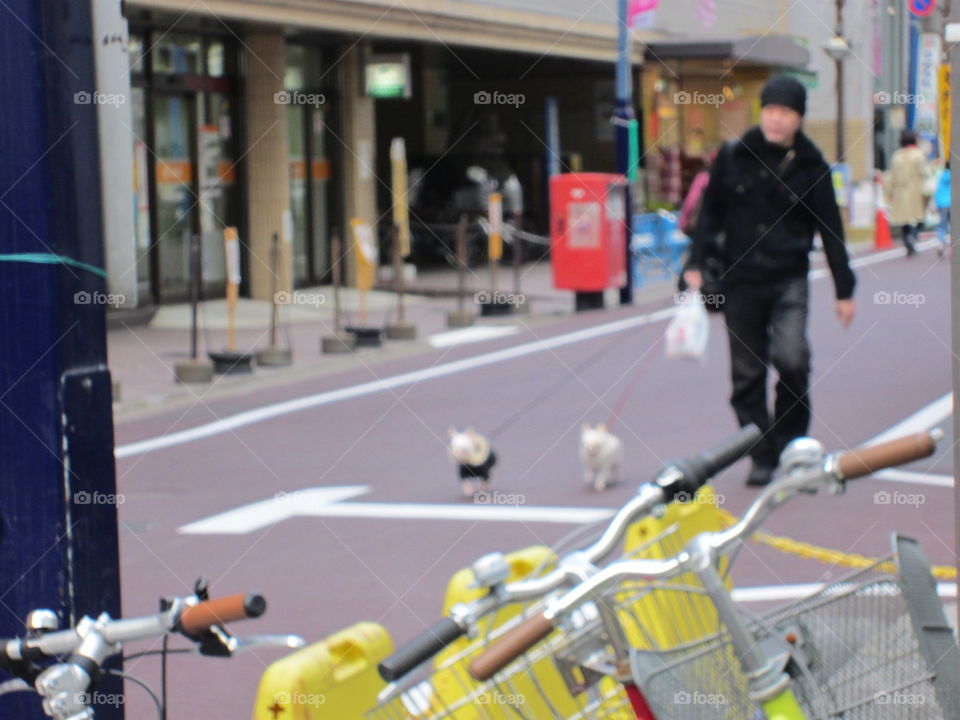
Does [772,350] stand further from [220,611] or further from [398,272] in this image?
[398,272]

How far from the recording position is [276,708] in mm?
2926

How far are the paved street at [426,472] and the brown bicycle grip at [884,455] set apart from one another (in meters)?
3.13

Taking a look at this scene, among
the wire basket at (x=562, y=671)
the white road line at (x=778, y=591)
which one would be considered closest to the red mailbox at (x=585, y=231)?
the white road line at (x=778, y=591)

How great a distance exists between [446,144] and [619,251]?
37.6 ft

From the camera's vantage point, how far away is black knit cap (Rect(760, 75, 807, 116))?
7410mm

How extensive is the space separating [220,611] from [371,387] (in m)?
10.7

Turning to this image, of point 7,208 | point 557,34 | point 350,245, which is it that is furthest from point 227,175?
point 7,208

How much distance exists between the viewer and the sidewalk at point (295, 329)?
43.3 ft

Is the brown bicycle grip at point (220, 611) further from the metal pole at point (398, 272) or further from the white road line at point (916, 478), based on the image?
the metal pole at point (398, 272)

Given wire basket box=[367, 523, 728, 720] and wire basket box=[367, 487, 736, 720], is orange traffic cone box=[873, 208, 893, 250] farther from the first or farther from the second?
wire basket box=[367, 523, 728, 720]

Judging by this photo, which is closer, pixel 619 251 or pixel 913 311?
pixel 913 311

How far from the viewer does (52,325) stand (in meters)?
3.27

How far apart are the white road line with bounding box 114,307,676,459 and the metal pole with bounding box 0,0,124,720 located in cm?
615

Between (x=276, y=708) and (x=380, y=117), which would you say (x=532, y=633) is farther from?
(x=380, y=117)
